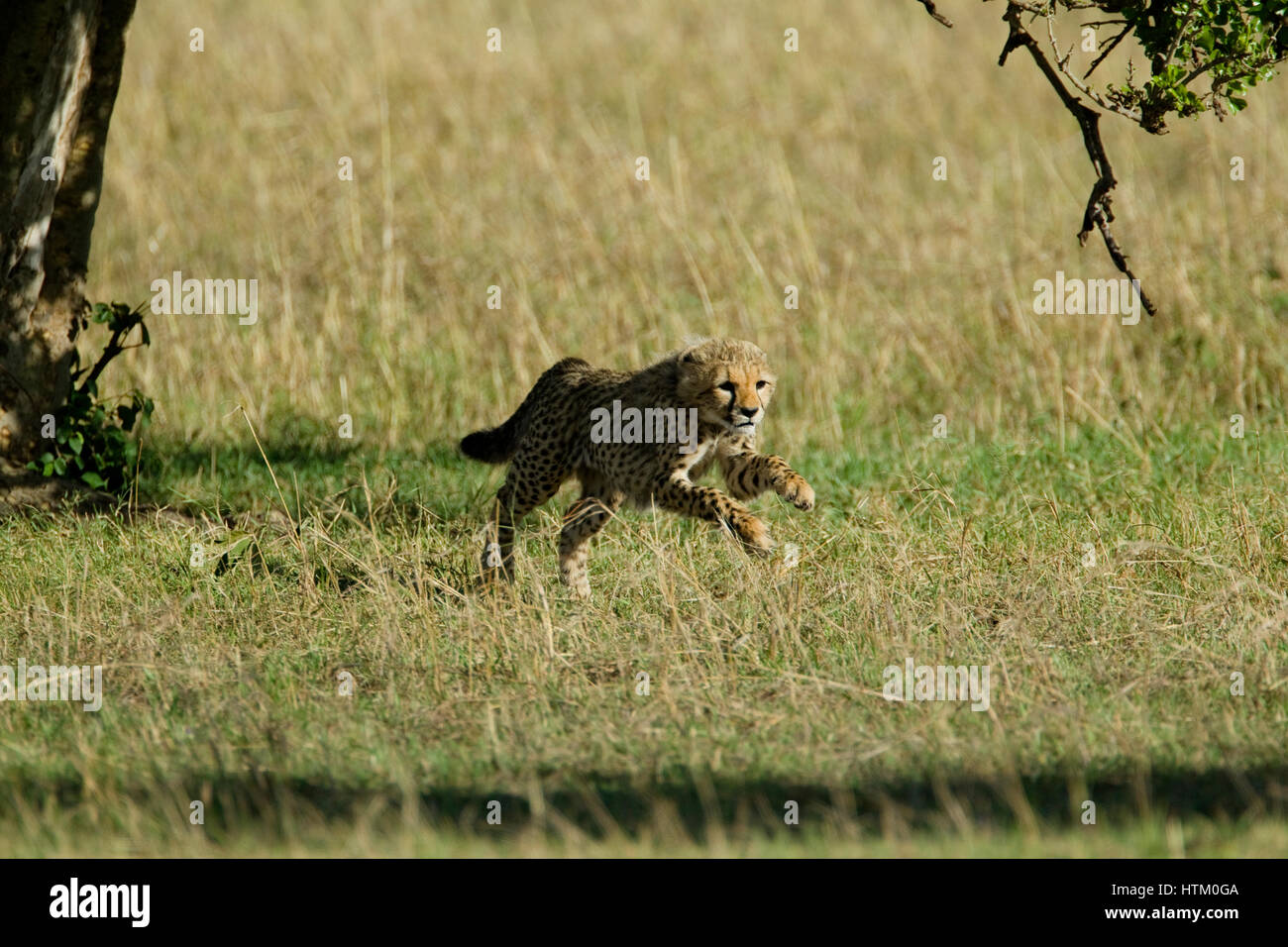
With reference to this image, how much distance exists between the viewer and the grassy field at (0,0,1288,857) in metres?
4.37

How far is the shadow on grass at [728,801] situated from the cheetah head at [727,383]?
2.21 metres

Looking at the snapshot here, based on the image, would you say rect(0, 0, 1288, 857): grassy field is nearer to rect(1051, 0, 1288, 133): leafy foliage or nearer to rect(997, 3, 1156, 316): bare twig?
rect(997, 3, 1156, 316): bare twig

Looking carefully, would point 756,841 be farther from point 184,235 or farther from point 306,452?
point 184,235

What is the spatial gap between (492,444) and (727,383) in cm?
137

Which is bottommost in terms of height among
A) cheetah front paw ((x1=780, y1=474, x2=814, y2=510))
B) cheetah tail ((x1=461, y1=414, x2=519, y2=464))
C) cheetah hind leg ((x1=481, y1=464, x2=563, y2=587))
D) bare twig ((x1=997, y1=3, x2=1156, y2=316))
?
cheetah front paw ((x1=780, y1=474, x2=814, y2=510))

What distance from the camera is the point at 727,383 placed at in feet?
20.8

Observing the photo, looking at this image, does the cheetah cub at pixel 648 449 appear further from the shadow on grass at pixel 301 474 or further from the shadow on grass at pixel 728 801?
the shadow on grass at pixel 728 801

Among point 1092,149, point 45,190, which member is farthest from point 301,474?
point 1092,149

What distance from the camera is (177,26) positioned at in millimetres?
15367

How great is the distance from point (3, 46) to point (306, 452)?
2681 millimetres

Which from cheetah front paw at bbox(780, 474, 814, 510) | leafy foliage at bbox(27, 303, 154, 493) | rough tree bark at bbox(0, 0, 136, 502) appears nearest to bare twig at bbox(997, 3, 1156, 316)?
cheetah front paw at bbox(780, 474, 814, 510)

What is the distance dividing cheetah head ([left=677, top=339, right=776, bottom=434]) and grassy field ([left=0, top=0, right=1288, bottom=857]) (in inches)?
24.0

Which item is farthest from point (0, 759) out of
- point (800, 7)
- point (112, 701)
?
point (800, 7)

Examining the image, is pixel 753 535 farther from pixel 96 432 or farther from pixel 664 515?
pixel 96 432
